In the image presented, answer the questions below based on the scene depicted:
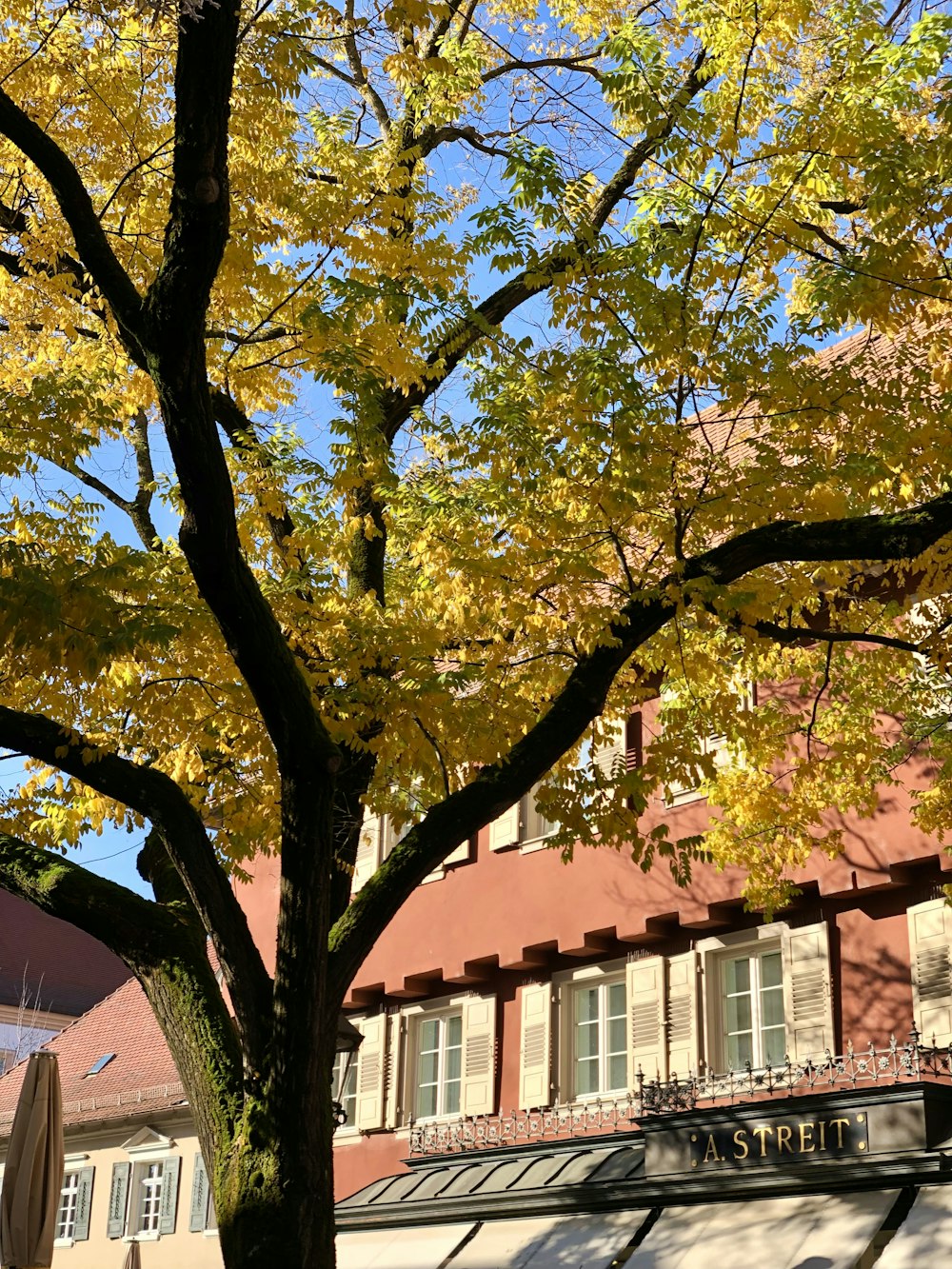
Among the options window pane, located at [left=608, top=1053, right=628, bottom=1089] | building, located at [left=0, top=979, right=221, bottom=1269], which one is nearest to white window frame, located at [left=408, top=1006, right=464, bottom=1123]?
window pane, located at [left=608, top=1053, right=628, bottom=1089]

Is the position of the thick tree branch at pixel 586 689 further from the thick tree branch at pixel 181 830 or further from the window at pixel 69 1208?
the window at pixel 69 1208

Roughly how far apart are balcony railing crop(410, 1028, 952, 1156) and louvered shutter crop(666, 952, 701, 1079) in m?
0.26

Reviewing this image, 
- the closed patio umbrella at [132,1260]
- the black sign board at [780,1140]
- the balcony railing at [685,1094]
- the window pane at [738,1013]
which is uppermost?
the window pane at [738,1013]

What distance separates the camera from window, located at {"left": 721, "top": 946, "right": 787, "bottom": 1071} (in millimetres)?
15359

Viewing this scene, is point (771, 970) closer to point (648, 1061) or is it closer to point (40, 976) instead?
point (648, 1061)

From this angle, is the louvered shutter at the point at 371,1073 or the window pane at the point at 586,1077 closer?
the window pane at the point at 586,1077

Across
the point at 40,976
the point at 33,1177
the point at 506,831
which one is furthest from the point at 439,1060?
the point at 40,976

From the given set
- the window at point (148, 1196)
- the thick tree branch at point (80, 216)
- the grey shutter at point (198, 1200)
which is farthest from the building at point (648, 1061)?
the thick tree branch at point (80, 216)

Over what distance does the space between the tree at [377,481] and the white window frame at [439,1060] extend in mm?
8006

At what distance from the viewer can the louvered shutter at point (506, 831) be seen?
19136 millimetres

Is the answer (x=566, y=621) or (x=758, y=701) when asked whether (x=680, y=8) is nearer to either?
(x=566, y=621)

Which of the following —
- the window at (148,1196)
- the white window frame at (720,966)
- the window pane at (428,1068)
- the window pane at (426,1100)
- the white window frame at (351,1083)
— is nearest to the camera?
the white window frame at (720,966)

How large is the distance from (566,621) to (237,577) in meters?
3.54

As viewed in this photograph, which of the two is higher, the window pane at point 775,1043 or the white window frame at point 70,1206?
the window pane at point 775,1043
